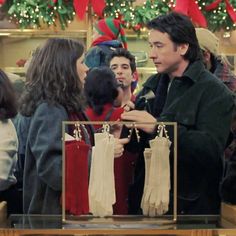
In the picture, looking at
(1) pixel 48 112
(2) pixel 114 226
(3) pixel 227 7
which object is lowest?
(2) pixel 114 226

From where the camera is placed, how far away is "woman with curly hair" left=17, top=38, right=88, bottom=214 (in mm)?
1980

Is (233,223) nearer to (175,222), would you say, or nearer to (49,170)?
(175,222)

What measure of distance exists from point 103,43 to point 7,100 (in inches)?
36.5

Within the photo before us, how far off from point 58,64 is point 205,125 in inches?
21.5

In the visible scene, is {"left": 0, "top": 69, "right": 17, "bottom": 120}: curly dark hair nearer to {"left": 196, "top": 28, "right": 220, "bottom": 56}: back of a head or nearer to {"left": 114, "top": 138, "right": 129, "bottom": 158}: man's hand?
{"left": 114, "top": 138, "right": 129, "bottom": 158}: man's hand

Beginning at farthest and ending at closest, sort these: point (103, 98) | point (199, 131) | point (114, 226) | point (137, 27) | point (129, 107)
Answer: point (137, 27)
point (103, 98)
point (129, 107)
point (199, 131)
point (114, 226)

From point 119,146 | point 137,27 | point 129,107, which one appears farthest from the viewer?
point 137,27

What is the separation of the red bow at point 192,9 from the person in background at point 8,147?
4.89 ft

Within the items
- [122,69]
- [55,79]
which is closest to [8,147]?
[55,79]

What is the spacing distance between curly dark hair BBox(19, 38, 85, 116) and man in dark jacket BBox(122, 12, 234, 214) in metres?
0.27

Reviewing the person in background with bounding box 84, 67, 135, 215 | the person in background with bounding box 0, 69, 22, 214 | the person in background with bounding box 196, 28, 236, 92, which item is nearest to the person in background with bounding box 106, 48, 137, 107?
the person in background with bounding box 84, 67, 135, 215

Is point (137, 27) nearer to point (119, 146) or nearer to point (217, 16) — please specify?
point (217, 16)

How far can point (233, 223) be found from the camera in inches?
70.4

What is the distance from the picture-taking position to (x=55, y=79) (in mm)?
2131
